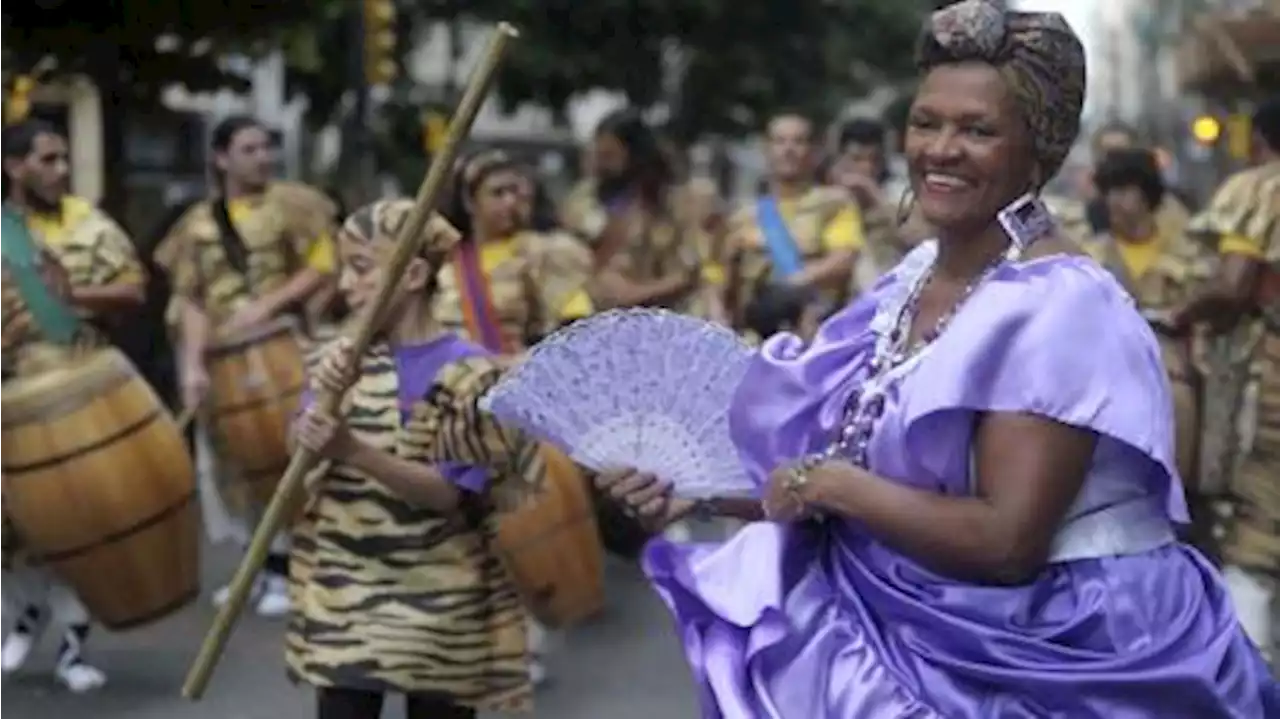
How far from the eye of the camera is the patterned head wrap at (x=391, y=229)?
5.79 meters

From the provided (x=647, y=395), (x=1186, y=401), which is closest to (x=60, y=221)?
(x=1186, y=401)

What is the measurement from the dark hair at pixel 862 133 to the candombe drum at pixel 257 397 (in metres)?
4.32

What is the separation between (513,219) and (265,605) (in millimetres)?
2010

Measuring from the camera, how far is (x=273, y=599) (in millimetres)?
10539

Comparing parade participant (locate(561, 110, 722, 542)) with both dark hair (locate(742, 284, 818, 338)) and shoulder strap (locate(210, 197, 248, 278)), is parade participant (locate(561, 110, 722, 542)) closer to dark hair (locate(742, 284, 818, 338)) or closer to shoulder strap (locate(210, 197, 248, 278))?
dark hair (locate(742, 284, 818, 338))

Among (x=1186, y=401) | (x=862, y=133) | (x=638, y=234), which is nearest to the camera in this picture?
(x=1186, y=401)

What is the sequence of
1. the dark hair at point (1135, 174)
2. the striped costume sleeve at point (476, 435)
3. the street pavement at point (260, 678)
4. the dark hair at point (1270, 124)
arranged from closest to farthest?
the striped costume sleeve at point (476, 435) < the dark hair at point (1270, 124) < the street pavement at point (260, 678) < the dark hair at point (1135, 174)

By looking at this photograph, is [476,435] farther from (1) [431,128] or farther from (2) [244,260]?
(1) [431,128]

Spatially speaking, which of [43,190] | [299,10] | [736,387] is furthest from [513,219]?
[299,10]

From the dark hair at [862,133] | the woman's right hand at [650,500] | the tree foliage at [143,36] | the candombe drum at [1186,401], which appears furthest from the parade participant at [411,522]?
the tree foliage at [143,36]

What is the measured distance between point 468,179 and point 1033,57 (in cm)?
585

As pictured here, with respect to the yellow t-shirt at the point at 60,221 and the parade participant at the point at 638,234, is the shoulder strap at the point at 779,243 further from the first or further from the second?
the yellow t-shirt at the point at 60,221

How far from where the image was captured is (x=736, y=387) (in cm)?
383

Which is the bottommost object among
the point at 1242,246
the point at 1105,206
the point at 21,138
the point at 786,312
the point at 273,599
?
the point at 273,599
